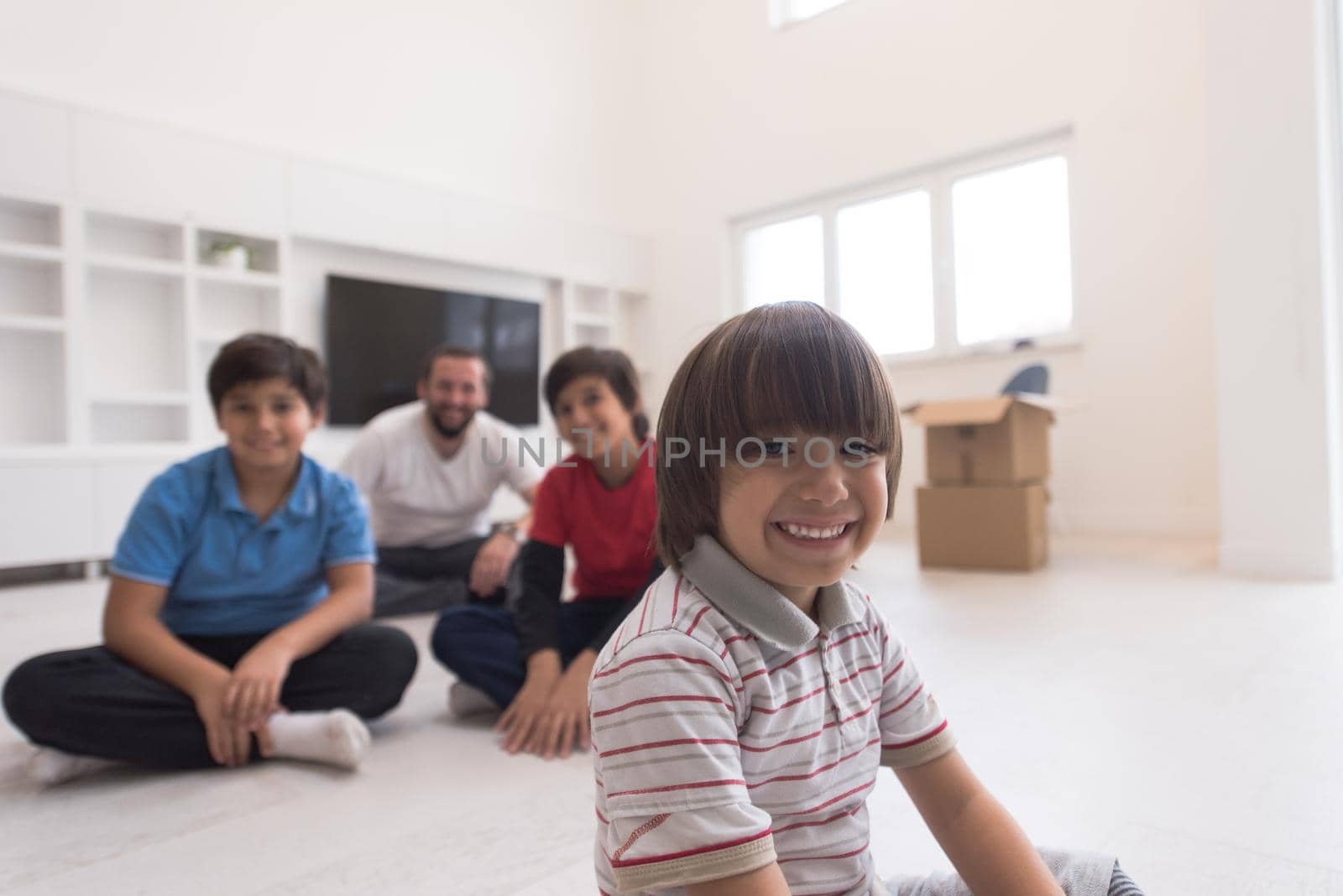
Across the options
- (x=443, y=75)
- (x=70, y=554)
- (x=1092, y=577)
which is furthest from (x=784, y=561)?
(x=443, y=75)

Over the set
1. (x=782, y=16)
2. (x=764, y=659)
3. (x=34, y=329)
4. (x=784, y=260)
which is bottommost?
(x=764, y=659)

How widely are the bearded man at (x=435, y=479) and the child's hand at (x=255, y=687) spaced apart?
115 centimetres

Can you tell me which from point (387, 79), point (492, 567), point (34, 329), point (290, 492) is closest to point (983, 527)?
point (492, 567)

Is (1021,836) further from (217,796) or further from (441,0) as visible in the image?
(441,0)

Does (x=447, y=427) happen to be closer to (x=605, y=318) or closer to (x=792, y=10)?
(x=605, y=318)

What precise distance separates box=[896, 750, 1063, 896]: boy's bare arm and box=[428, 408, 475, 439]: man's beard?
2.06m

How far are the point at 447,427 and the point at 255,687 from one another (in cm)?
133

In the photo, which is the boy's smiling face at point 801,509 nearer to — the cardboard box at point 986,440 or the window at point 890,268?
the cardboard box at point 986,440

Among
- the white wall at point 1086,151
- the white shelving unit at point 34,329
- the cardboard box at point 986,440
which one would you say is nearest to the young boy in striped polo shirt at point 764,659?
the cardboard box at point 986,440

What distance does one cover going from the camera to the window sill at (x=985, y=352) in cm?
405

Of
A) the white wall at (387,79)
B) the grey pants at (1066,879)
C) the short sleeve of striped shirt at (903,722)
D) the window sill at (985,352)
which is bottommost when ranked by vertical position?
the grey pants at (1066,879)

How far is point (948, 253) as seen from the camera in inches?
179

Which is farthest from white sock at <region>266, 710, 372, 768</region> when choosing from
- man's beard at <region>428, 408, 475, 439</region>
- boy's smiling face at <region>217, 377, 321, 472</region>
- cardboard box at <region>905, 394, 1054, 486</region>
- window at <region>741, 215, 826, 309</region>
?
window at <region>741, 215, 826, 309</region>

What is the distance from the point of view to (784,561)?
53 centimetres
